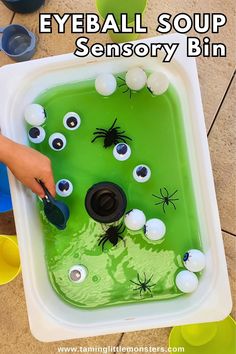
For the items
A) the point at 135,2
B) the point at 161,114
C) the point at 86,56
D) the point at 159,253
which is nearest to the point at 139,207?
the point at 159,253

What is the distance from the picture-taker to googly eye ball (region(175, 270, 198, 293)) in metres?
0.98

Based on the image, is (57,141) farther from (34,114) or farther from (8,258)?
(8,258)

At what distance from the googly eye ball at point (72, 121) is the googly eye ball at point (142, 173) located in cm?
17

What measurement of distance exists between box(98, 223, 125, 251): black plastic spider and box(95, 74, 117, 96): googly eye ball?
0.98ft

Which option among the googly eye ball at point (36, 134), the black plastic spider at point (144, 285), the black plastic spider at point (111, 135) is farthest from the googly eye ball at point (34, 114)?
the black plastic spider at point (144, 285)

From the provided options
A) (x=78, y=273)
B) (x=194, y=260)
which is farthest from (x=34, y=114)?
(x=194, y=260)

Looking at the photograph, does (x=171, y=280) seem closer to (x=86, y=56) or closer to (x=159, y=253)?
(x=159, y=253)

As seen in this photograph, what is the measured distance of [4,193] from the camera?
1133mm

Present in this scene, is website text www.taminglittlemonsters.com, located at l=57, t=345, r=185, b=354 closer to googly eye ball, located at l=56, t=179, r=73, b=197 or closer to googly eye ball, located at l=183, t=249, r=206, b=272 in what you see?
googly eye ball, located at l=183, t=249, r=206, b=272

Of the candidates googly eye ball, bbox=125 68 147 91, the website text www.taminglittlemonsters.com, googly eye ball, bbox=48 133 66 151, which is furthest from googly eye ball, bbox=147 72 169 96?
the website text www.taminglittlemonsters.com

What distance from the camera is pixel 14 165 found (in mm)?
932

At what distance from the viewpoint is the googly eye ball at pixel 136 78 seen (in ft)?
3.34

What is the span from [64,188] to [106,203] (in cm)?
10

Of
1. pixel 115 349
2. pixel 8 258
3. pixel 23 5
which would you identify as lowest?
pixel 115 349
